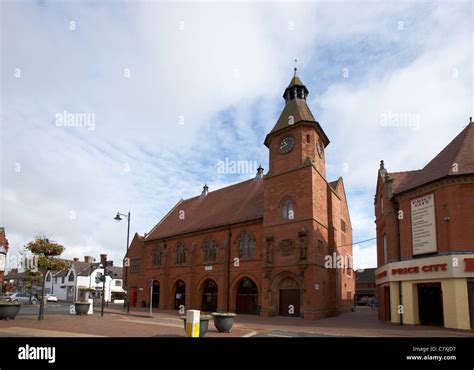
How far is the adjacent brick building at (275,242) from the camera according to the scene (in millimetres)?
27375

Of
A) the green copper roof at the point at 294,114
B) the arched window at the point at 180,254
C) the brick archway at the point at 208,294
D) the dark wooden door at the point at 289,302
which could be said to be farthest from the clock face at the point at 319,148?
the arched window at the point at 180,254

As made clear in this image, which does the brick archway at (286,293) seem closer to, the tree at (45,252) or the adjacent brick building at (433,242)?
the adjacent brick building at (433,242)

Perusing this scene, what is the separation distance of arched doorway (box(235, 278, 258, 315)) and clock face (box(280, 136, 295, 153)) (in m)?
11.4

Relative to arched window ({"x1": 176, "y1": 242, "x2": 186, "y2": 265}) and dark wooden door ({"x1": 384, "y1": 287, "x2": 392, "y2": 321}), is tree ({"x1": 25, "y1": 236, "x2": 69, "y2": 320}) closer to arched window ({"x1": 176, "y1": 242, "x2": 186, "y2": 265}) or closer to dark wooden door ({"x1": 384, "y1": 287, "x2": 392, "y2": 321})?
arched window ({"x1": 176, "y1": 242, "x2": 186, "y2": 265})

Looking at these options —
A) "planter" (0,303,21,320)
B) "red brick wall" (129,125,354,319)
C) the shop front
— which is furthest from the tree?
the shop front

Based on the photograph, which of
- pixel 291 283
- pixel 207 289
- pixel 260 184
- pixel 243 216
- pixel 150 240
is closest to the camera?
pixel 291 283

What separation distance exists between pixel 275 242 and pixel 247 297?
6105 millimetres

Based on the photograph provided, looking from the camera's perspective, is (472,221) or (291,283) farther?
(291,283)

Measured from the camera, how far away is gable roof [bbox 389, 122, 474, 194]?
21.2 meters

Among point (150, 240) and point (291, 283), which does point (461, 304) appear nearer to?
point (291, 283)

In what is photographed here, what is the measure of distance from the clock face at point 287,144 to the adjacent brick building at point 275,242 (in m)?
0.08
